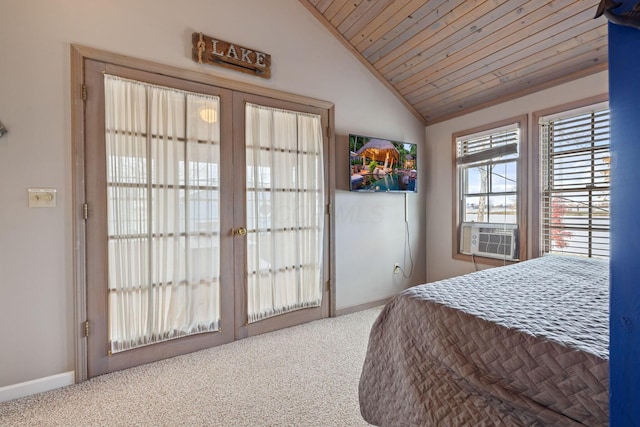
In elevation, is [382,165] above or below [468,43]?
below

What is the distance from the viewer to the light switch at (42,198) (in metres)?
1.90

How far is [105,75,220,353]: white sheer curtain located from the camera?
2.14 metres

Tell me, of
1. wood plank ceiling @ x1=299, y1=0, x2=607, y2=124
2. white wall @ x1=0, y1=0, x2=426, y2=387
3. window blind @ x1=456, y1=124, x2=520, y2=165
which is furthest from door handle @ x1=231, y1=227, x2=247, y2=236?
window blind @ x1=456, y1=124, x2=520, y2=165

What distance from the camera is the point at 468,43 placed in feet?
8.87

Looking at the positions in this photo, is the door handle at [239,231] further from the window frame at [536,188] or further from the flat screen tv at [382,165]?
the window frame at [536,188]

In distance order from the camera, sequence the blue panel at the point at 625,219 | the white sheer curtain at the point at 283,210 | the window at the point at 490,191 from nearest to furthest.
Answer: the blue panel at the point at 625,219 < the white sheer curtain at the point at 283,210 < the window at the point at 490,191

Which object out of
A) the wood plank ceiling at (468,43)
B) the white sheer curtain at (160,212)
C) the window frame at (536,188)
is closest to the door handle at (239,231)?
the white sheer curtain at (160,212)

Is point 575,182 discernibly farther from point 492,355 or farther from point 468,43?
point 492,355

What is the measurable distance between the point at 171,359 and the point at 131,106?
6.31 feet

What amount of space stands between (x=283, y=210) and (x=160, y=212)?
1.04m

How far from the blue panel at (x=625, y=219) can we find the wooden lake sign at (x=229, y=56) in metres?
2.56

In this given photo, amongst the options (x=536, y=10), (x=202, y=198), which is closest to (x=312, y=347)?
(x=202, y=198)

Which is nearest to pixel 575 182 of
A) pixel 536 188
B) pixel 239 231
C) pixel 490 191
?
pixel 536 188

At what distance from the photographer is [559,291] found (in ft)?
4.88
